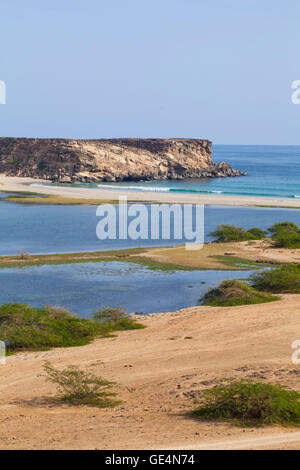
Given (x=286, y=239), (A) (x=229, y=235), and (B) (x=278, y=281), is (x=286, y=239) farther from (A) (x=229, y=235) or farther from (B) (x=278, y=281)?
(B) (x=278, y=281)

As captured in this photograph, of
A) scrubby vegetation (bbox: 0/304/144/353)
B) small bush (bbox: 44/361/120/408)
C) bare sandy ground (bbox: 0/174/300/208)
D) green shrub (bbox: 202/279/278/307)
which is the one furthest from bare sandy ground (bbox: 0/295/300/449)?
bare sandy ground (bbox: 0/174/300/208)

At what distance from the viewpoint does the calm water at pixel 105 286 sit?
21734mm

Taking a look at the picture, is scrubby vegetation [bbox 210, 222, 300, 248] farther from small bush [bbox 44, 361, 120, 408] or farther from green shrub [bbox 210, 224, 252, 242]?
small bush [bbox 44, 361, 120, 408]

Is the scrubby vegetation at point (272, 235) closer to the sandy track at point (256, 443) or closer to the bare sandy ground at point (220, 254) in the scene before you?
the bare sandy ground at point (220, 254)

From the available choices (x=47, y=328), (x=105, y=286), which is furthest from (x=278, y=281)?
(x=47, y=328)

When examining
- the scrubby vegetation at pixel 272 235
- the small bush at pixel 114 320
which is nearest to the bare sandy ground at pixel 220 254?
the scrubby vegetation at pixel 272 235

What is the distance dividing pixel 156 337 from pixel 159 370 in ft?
11.1

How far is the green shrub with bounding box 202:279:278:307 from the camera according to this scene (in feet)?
68.4

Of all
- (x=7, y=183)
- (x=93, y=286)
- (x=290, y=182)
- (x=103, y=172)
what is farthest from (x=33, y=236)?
(x=290, y=182)

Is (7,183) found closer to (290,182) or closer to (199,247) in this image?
(290,182)

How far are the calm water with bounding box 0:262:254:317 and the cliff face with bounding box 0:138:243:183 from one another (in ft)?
227

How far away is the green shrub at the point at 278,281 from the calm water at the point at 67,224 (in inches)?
514

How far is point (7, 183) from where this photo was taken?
87.4 m

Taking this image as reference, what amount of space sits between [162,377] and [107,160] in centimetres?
9200
